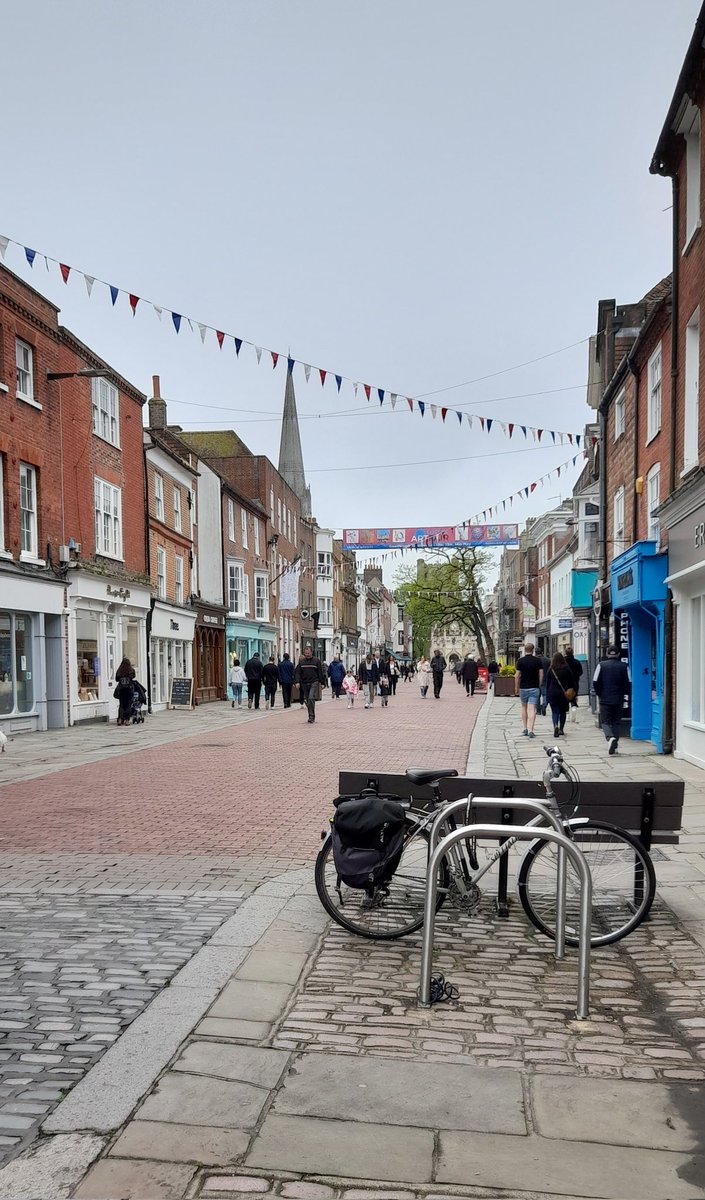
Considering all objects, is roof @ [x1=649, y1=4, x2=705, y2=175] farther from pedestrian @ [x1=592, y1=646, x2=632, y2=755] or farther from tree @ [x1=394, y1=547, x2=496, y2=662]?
tree @ [x1=394, y1=547, x2=496, y2=662]

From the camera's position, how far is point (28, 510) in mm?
20797

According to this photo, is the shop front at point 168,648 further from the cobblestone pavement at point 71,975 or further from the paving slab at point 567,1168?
the paving slab at point 567,1168

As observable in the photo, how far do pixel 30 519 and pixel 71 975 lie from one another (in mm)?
17646

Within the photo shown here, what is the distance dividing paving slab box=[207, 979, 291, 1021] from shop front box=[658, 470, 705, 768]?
843 centimetres

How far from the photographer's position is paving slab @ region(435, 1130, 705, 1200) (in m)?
2.87

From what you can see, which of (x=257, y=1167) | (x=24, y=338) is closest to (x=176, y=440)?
(x=24, y=338)

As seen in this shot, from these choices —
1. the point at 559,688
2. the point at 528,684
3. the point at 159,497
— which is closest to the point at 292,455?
the point at 159,497

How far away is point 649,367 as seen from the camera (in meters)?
16.8

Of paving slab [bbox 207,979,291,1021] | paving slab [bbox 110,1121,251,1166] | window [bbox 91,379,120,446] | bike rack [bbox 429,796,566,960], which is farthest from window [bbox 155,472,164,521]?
paving slab [bbox 110,1121,251,1166]

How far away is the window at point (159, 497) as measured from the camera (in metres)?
29.8

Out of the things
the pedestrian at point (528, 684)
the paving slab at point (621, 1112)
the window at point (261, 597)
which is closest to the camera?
the paving slab at point (621, 1112)

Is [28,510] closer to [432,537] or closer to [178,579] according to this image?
[178,579]

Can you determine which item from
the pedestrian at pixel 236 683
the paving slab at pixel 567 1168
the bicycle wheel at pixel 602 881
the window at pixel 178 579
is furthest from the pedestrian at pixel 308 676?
the paving slab at pixel 567 1168

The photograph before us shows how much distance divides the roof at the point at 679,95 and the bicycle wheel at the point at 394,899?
34.7ft
